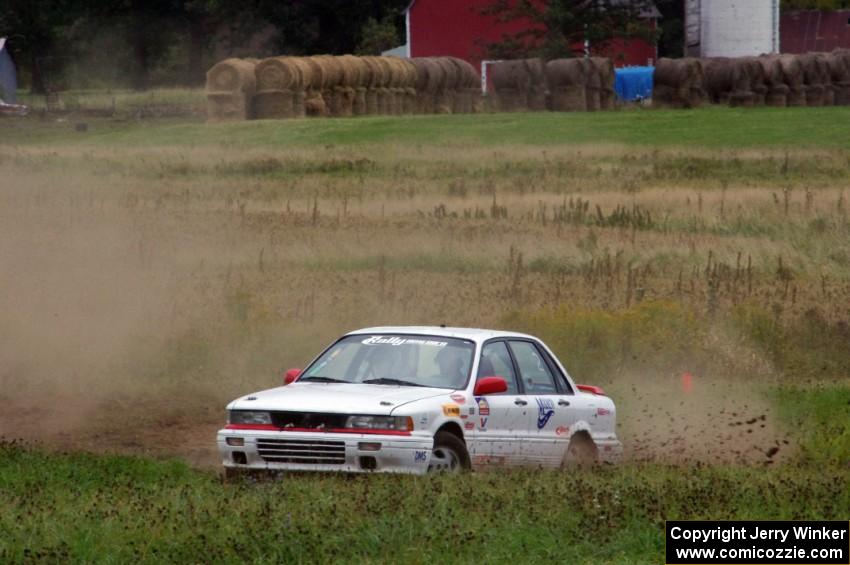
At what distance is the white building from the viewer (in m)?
69.6

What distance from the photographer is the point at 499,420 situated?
439 inches

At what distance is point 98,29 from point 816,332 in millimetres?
23483

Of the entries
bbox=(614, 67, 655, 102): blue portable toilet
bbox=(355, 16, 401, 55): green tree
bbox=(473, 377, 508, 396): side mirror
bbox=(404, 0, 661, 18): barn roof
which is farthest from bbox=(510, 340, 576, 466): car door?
bbox=(355, 16, 401, 55): green tree

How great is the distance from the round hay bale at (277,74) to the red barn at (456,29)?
2214 centimetres

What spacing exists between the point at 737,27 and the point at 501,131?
28.9 m

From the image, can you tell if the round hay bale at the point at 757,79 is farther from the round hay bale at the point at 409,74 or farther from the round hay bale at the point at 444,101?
the round hay bale at the point at 409,74

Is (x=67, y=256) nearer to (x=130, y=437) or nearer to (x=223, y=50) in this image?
(x=130, y=437)

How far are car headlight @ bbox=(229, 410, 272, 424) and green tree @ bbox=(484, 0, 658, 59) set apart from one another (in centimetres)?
5865

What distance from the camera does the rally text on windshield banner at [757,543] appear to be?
7.79m

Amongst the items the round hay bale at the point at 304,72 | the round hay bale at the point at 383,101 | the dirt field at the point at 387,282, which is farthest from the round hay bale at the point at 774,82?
the dirt field at the point at 387,282

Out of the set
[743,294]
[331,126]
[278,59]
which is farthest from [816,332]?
[278,59]

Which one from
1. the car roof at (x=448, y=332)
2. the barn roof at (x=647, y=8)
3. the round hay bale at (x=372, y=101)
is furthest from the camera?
the barn roof at (x=647, y=8)

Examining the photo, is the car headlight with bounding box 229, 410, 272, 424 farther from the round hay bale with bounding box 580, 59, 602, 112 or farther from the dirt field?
the round hay bale with bounding box 580, 59, 602, 112

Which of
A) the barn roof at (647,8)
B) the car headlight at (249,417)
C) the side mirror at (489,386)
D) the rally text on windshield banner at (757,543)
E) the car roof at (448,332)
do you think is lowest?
the rally text on windshield banner at (757,543)
